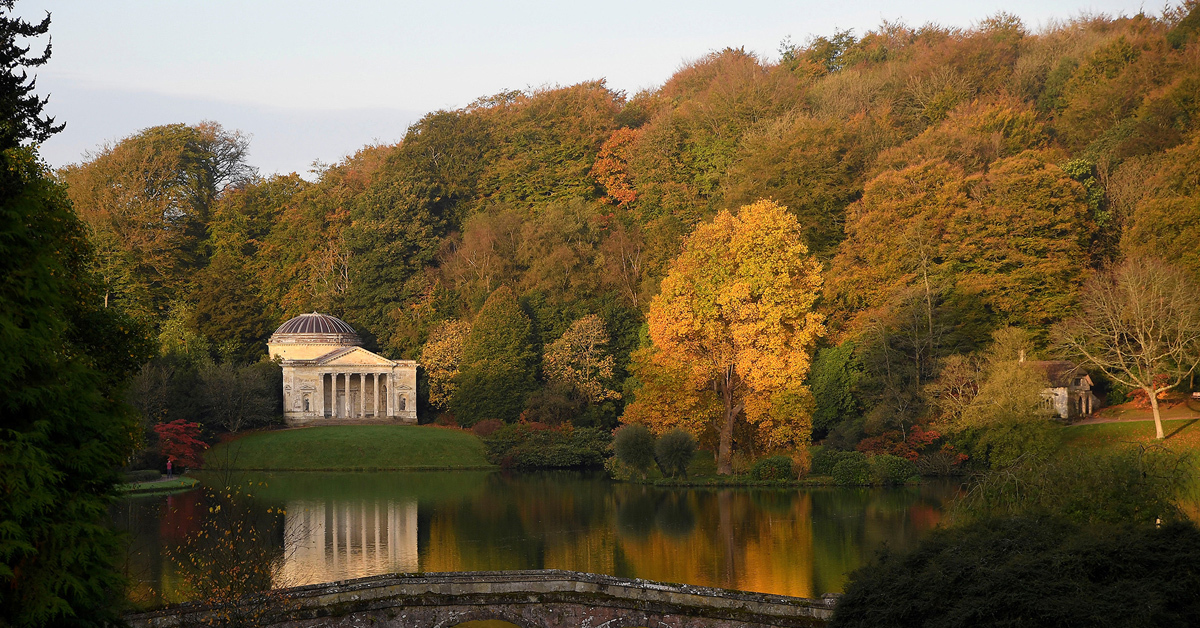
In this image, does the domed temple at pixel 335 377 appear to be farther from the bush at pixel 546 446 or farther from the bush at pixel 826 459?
the bush at pixel 826 459

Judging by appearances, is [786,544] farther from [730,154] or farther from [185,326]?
[185,326]

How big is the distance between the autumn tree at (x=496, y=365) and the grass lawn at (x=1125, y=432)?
26.4m

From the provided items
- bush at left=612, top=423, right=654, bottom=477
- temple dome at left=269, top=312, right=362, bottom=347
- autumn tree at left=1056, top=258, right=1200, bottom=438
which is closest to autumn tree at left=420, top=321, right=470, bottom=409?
temple dome at left=269, top=312, right=362, bottom=347

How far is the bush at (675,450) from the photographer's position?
1644 inches

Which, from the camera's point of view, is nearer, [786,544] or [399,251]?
[786,544]

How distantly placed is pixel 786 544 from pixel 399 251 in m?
40.2

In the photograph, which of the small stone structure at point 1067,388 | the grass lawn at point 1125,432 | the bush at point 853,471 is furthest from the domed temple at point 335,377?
the grass lawn at point 1125,432

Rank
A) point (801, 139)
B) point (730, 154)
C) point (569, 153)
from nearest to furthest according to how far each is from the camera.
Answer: point (801, 139) < point (730, 154) < point (569, 153)

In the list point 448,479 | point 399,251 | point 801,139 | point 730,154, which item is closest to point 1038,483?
point 448,479

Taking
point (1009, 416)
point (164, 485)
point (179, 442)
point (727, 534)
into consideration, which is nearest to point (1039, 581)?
point (727, 534)

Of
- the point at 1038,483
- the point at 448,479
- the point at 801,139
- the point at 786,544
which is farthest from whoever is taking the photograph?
the point at 801,139

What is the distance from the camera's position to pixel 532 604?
16047 mm

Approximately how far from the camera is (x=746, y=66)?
67.1 m

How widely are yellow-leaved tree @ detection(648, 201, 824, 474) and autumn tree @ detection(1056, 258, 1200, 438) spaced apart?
10383mm
